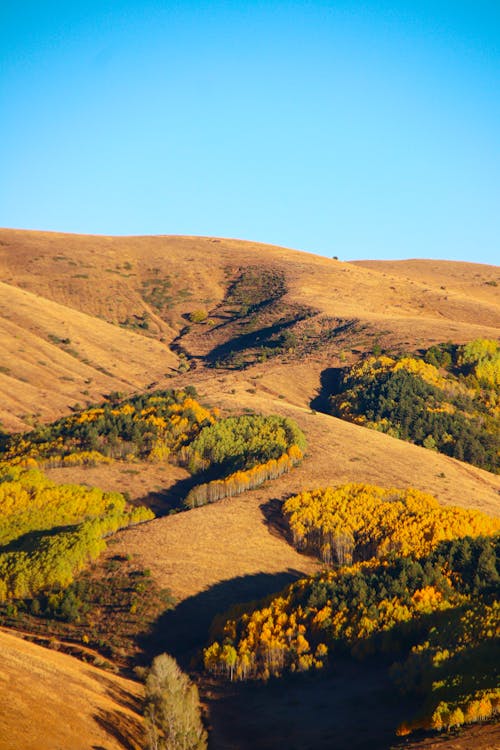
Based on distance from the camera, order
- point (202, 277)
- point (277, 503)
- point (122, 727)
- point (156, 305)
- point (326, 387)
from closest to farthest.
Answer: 1. point (122, 727)
2. point (277, 503)
3. point (326, 387)
4. point (156, 305)
5. point (202, 277)

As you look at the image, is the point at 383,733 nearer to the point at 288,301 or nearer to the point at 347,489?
the point at 347,489

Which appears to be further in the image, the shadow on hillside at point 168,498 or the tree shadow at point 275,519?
the shadow on hillside at point 168,498

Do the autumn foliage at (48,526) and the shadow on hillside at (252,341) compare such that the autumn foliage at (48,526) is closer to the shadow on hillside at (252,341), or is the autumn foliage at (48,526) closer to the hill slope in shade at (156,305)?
the hill slope in shade at (156,305)

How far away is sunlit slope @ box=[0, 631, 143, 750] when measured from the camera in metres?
20.7

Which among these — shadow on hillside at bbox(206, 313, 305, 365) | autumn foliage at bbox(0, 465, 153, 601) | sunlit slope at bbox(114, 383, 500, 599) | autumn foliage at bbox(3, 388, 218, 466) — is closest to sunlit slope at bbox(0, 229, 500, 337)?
shadow on hillside at bbox(206, 313, 305, 365)

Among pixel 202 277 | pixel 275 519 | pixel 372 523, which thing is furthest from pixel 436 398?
pixel 202 277

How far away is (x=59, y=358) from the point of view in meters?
89.8

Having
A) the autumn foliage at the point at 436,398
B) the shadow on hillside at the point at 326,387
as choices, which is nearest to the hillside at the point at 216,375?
the shadow on hillside at the point at 326,387

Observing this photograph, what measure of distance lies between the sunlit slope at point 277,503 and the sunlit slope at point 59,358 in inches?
825

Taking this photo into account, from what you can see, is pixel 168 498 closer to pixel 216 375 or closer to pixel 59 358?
pixel 216 375

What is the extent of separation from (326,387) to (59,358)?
33289 millimetres

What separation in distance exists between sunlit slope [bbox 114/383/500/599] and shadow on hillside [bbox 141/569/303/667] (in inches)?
23.2

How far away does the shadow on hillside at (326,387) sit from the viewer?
80125 millimetres

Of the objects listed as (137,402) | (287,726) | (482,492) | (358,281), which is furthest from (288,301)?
(287,726)
